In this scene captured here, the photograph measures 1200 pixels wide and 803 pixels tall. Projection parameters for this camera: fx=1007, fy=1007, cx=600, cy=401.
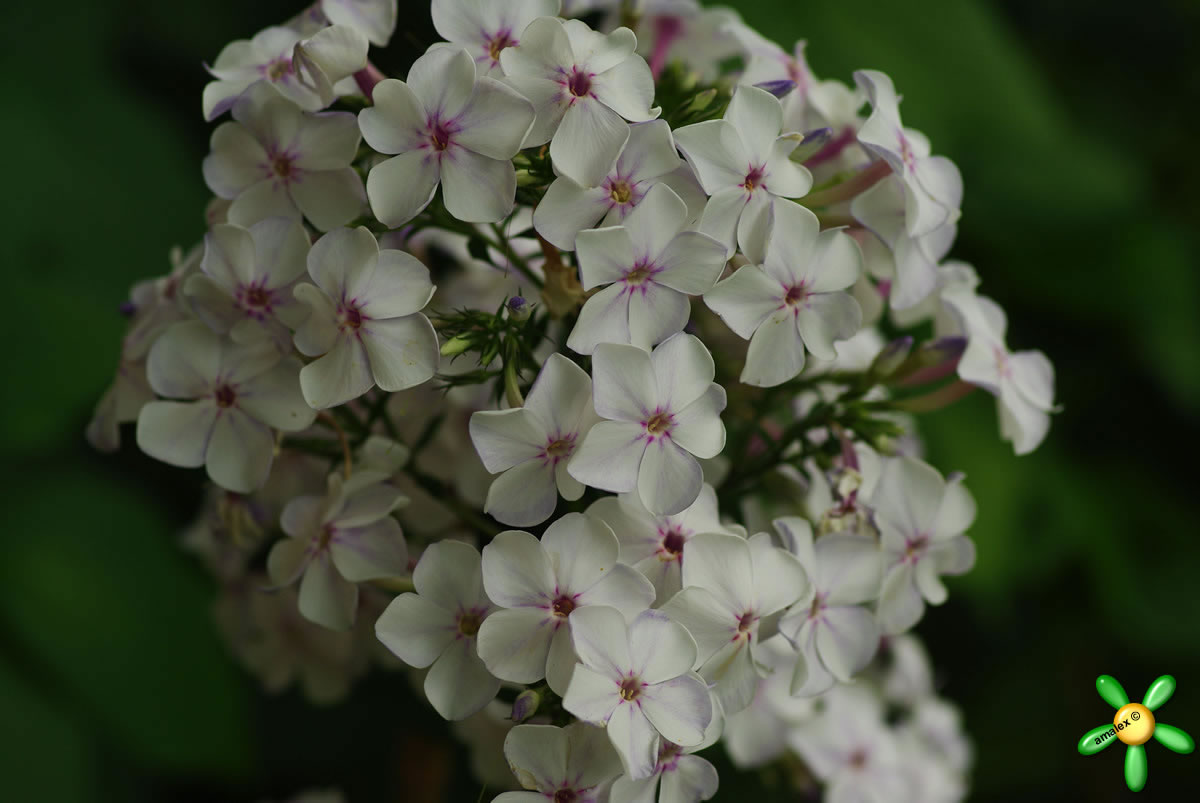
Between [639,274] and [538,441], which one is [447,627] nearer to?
[538,441]

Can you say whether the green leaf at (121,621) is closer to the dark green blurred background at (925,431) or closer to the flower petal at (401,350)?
the dark green blurred background at (925,431)

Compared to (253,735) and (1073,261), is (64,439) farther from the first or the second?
(1073,261)

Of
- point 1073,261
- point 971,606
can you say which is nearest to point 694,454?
point 971,606

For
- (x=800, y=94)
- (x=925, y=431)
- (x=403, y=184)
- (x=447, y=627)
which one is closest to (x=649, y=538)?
(x=447, y=627)

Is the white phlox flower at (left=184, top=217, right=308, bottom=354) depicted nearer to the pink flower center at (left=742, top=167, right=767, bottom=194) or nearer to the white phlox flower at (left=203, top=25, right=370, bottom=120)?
the white phlox flower at (left=203, top=25, right=370, bottom=120)

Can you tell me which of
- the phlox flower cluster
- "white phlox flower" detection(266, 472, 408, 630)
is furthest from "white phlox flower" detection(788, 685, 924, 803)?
"white phlox flower" detection(266, 472, 408, 630)
